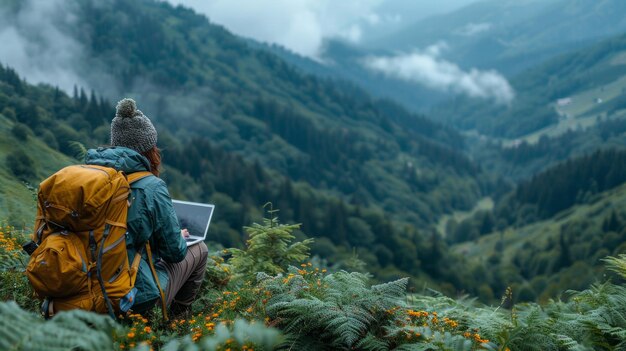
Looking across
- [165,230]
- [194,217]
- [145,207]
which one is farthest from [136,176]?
[194,217]

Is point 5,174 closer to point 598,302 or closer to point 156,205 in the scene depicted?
point 156,205

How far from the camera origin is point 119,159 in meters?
5.90

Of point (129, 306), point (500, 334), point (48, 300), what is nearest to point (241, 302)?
point (129, 306)

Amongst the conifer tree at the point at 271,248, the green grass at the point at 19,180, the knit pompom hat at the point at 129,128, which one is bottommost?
the green grass at the point at 19,180

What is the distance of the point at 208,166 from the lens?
176 meters

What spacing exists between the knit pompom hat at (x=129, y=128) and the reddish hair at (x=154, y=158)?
137 millimetres

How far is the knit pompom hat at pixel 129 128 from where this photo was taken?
6339 millimetres

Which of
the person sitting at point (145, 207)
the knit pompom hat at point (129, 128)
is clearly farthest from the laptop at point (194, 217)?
the knit pompom hat at point (129, 128)

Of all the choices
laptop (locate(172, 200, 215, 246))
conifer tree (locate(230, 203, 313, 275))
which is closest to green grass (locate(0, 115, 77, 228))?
laptop (locate(172, 200, 215, 246))

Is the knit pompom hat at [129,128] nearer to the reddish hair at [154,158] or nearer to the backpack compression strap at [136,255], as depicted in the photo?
the reddish hair at [154,158]

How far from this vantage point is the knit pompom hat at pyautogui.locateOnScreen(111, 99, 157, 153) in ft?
20.8

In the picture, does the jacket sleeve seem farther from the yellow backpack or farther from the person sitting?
the yellow backpack

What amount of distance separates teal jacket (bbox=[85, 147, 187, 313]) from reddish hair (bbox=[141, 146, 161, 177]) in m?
0.33

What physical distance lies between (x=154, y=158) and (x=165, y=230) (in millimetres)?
1059
